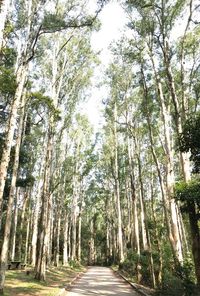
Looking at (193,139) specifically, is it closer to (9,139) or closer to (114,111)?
(9,139)

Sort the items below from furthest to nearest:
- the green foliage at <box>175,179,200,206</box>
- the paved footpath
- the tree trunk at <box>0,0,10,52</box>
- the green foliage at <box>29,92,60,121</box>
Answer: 1. the green foliage at <box>29,92,60,121</box>
2. the paved footpath
3. the green foliage at <box>175,179,200,206</box>
4. the tree trunk at <box>0,0,10,52</box>

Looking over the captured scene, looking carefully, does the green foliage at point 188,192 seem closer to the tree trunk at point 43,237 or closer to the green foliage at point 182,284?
the green foliage at point 182,284

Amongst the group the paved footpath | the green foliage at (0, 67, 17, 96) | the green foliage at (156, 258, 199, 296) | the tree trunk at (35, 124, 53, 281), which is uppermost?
the green foliage at (0, 67, 17, 96)

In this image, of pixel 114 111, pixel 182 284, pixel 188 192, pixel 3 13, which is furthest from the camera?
pixel 114 111

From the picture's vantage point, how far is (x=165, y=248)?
1727 centimetres

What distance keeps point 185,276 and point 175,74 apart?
15.0m

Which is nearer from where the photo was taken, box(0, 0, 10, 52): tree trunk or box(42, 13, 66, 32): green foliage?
box(0, 0, 10, 52): tree trunk

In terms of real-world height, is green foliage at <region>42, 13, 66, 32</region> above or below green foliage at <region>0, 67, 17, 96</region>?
above

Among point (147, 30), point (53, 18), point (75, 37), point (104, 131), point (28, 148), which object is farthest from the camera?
point (104, 131)

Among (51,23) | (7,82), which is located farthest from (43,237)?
(51,23)

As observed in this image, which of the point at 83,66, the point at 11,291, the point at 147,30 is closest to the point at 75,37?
the point at 83,66

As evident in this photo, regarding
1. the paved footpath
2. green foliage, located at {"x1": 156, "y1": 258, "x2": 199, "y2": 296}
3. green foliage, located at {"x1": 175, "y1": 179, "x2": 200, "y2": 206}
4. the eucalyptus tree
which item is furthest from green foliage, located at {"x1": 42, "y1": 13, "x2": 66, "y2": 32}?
the paved footpath

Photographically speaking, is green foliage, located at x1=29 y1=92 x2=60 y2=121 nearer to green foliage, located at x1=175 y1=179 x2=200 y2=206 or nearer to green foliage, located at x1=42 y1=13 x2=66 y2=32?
green foliage, located at x1=42 y1=13 x2=66 y2=32

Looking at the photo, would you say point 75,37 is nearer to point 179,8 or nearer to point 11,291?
point 179,8
